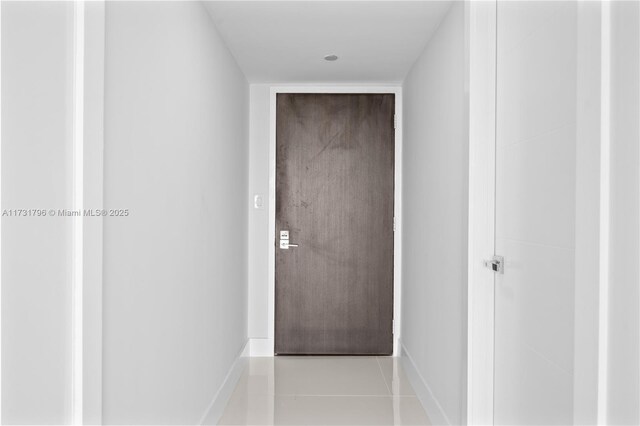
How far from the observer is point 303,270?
4.10 metres

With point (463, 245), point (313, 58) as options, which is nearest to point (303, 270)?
point (313, 58)

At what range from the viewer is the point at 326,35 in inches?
115

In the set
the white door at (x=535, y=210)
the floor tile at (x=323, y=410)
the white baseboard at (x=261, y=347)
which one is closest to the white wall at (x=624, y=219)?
the white door at (x=535, y=210)

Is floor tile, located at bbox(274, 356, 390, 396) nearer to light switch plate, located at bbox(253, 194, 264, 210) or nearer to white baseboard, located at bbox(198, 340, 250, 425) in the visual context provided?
white baseboard, located at bbox(198, 340, 250, 425)

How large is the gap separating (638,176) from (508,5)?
3.76ft

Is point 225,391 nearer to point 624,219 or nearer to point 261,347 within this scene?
point 261,347

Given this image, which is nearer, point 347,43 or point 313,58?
point 347,43

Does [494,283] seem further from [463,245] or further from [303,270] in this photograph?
[303,270]

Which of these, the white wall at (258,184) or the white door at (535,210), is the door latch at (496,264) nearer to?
the white door at (535,210)

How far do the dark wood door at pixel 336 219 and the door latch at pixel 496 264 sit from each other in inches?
78.0

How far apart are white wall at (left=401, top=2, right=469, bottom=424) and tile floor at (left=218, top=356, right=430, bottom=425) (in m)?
0.22

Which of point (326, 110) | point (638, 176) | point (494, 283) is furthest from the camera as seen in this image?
point (326, 110)

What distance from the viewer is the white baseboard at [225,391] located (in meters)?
2.60

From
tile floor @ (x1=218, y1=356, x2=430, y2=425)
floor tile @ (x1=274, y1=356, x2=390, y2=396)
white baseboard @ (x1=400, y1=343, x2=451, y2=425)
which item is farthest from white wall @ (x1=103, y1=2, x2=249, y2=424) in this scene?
white baseboard @ (x1=400, y1=343, x2=451, y2=425)
